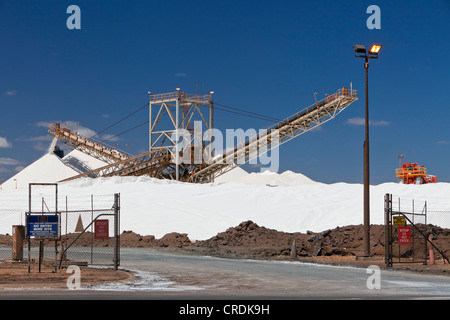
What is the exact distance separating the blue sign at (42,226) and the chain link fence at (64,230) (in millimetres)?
242

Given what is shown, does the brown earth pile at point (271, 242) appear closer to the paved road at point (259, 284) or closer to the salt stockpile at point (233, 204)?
the salt stockpile at point (233, 204)

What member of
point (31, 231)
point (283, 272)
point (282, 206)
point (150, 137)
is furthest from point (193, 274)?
point (150, 137)

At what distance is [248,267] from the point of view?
764 inches

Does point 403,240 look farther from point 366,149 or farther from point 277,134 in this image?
point 277,134

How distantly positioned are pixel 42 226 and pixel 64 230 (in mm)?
23586

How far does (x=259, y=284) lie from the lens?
14289 mm

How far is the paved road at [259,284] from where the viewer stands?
39.4 feet

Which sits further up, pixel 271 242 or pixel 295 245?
pixel 295 245

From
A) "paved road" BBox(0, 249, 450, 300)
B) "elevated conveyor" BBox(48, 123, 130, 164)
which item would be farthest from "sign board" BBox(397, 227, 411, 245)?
"elevated conveyor" BBox(48, 123, 130, 164)

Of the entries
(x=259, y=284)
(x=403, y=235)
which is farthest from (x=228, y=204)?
(x=259, y=284)

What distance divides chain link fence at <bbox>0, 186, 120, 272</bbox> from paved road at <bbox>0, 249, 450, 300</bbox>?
8.85ft

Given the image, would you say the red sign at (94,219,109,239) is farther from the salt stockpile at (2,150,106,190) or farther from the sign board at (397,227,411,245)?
the salt stockpile at (2,150,106,190)
